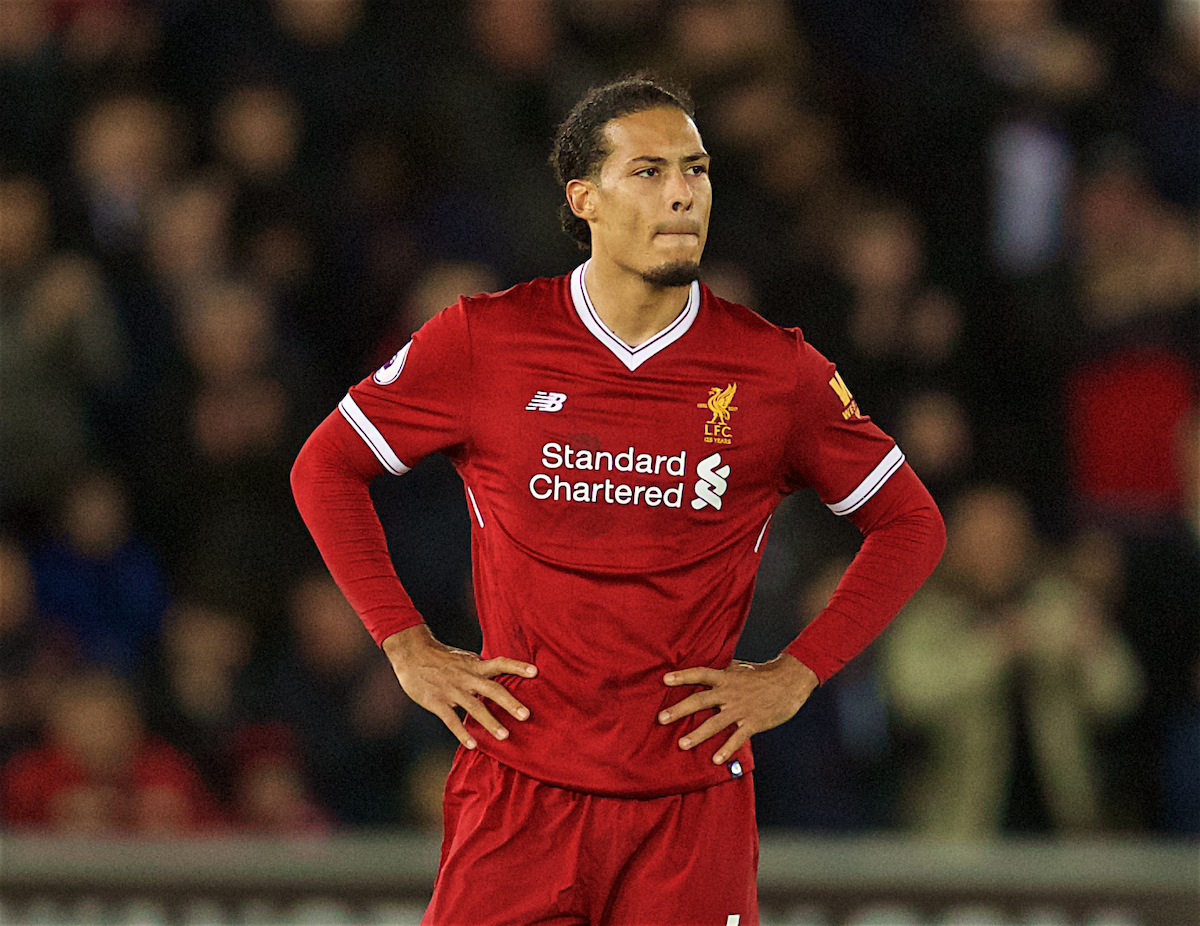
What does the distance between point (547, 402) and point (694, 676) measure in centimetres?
59

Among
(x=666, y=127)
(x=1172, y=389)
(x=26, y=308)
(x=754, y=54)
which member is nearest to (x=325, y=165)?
(x=26, y=308)

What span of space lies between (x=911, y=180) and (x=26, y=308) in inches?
139

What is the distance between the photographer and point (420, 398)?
136 inches

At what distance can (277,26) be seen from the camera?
23.7 feet

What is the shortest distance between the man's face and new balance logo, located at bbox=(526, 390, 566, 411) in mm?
280

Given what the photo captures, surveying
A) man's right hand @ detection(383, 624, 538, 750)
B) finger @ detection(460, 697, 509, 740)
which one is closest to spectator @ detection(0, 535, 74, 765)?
man's right hand @ detection(383, 624, 538, 750)

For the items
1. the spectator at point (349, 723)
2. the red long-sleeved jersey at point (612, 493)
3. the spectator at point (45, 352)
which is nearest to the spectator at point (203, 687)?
the spectator at point (349, 723)

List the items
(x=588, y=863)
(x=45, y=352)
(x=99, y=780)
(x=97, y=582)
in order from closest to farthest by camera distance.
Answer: (x=588, y=863) → (x=99, y=780) → (x=97, y=582) → (x=45, y=352)

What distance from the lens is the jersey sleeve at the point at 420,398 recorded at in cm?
344

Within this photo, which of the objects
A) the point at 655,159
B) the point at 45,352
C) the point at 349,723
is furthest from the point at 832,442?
the point at 45,352

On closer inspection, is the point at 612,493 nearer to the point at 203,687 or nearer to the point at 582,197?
the point at 582,197

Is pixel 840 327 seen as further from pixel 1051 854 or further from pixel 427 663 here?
pixel 427 663

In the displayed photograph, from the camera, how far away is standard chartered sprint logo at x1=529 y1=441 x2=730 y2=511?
3359 millimetres

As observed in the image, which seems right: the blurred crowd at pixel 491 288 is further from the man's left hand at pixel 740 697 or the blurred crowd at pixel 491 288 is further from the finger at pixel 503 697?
the finger at pixel 503 697
